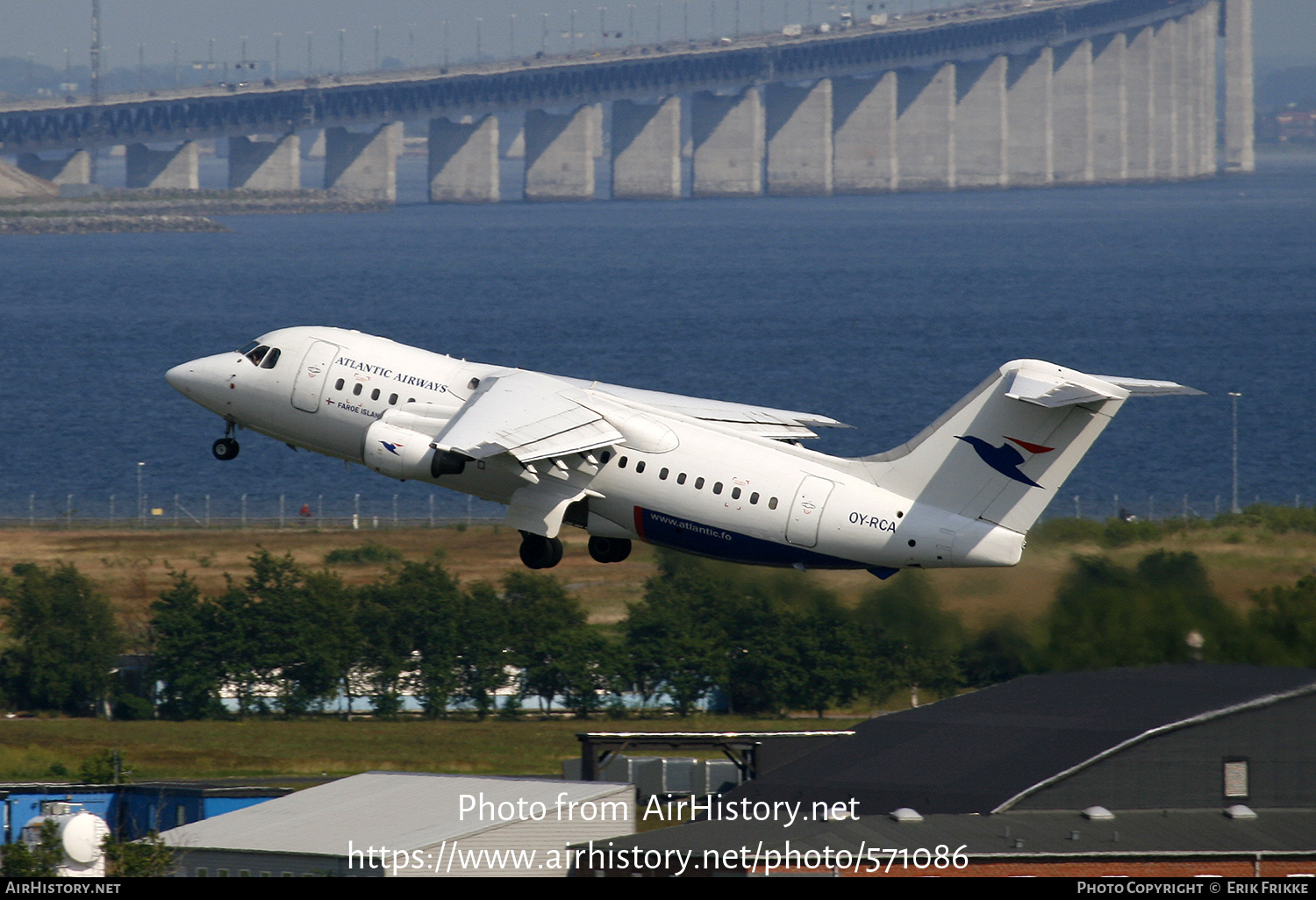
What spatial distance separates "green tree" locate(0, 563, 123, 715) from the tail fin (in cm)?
3453

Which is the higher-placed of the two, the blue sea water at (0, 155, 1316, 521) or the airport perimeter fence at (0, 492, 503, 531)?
the blue sea water at (0, 155, 1316, 521)

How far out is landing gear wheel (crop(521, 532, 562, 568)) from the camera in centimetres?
4075

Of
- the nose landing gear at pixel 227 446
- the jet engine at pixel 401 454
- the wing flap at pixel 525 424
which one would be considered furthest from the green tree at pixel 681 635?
the jet engine at pixel 401 454

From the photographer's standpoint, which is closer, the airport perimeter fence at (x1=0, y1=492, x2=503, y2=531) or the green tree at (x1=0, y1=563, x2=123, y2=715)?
the green tree at (x1=0, y1=563, x2=123, y2=715)

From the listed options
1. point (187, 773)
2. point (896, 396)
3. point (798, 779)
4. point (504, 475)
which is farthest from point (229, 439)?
point (896, 396)

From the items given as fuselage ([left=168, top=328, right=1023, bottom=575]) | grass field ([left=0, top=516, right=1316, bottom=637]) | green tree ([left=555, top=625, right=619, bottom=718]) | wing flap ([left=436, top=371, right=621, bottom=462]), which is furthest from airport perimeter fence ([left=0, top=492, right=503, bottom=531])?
wing flap ([left=436, top=371, right=621, bottom=462])

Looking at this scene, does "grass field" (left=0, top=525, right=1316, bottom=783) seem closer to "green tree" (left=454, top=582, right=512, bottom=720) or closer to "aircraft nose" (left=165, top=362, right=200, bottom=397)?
"green tree" (left=454, top=582, right=512, bottom=720)

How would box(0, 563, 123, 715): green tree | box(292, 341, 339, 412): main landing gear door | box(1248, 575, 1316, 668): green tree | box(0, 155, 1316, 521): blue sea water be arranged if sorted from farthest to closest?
box(0, 155, 1316, 521): blue sea water → box(0, 563, 123, 715): green tree → box(292, 341, 339, 412): main landing gear door → box(1248, 575, 1316, 668): green tree

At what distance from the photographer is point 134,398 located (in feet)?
459

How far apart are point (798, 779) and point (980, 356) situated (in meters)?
121

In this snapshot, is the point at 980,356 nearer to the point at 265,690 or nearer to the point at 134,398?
the point at 134,398

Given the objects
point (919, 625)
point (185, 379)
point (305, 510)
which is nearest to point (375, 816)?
point (185, 379)

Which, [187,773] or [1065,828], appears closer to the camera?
[1065,828]
